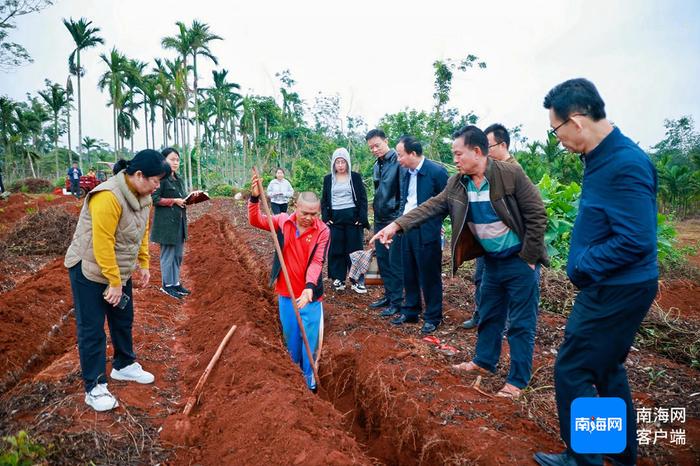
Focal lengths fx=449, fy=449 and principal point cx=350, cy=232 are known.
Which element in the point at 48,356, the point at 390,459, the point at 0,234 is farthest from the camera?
the point at 0,234

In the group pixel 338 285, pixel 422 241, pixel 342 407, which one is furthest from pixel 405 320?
pixel 338 285

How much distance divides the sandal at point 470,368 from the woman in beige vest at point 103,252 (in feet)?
8.96

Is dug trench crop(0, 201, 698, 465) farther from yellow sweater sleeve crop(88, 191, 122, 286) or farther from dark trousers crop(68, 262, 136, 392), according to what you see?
yellow sweater sleeve crop(88, 191, 122, 286)

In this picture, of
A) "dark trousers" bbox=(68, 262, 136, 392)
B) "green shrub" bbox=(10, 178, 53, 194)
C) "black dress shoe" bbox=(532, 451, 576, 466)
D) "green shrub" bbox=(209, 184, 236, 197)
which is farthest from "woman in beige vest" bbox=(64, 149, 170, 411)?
"green shrub" bbox=(10, 178, 53, 194)

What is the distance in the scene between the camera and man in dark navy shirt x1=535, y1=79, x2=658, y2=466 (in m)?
2.15

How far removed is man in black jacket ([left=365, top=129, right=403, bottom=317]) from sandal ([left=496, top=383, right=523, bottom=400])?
2222mm

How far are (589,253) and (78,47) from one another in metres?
32.4

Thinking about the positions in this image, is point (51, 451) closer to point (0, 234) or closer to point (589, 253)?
point (589, 253)

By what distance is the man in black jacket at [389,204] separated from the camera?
5.54 meters

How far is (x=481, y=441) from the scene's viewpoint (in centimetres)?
280

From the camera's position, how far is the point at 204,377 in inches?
151

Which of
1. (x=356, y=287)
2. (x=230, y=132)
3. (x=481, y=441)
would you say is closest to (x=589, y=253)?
(x=481, y=441)

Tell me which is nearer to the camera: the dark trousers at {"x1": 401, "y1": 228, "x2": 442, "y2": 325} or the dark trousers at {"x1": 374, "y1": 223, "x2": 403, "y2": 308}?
the dark trousers at {"x1": 401, "y1": 228, "x2": 442, "y2": 325}

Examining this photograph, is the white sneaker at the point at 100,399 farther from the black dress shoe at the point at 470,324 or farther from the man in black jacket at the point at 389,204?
the black dress shoe at the point at 470,324
